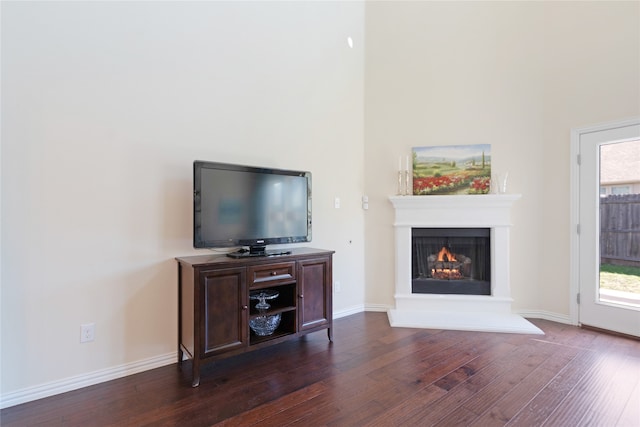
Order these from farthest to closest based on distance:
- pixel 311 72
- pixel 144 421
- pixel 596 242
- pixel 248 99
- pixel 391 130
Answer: pixel 391 130 → pixel 311 72 → pixel 596 242 → pixel 248 99 → pixel 144 421

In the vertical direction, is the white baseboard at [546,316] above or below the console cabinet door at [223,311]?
below

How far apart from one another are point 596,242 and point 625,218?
31cm

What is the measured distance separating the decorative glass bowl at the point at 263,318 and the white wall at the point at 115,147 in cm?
63

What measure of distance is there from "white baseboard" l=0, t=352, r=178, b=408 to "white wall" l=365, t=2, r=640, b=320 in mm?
2292

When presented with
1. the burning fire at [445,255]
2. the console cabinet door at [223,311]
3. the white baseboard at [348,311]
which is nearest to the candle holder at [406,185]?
the burning fire at [445,255]

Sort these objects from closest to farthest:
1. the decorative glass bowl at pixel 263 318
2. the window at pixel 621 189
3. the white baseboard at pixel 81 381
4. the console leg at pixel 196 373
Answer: the white baseboard at pixel 81 381 < the console leg at pixel 196 373 < the decorative glass bowl at pixel 263 318 < the window at pixel 621 189

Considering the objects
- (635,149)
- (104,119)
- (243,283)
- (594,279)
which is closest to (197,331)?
(243,283)

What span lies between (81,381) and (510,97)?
182 inches

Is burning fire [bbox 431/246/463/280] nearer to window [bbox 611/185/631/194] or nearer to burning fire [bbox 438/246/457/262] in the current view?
burning fire [bbox 438/246/457/262]

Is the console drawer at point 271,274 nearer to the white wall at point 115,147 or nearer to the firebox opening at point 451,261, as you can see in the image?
the white wall at point 115,147

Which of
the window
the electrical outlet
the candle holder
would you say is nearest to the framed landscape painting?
the candle holder

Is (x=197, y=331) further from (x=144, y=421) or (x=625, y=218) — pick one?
(x=625, y=218)

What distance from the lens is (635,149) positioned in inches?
109

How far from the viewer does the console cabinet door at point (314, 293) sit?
99.3 inches
